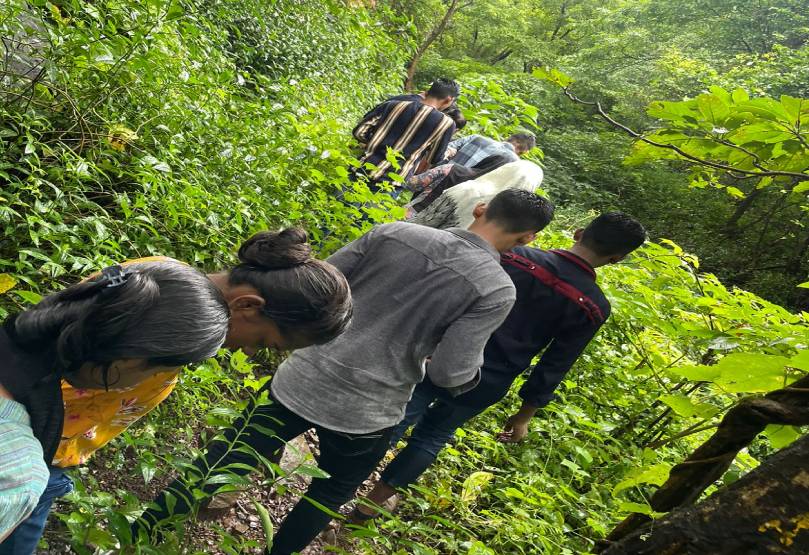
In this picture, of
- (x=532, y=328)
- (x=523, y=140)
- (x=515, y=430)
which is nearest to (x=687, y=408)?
(x=532, y=328)

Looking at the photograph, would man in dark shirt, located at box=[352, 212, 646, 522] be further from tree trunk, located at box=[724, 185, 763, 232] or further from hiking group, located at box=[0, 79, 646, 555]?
tree trunk, located at box=[724, 185, 763, 232]

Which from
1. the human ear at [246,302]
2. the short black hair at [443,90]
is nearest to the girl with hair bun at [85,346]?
the human ear at [246,302]

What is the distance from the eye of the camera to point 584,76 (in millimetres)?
15969

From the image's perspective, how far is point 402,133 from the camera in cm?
419

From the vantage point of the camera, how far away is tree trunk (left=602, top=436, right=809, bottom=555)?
0.77 meters

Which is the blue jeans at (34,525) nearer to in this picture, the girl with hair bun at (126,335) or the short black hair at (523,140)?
the girl with hair bun at (126,335)

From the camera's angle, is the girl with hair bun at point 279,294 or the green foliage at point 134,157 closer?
the girl with hair bun at point 279,294

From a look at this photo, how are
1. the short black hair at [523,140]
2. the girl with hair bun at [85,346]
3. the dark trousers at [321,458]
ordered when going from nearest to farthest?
the girl with hair bun at [85,346] → the dark trousers at [321,458] → the short black hair at [523,140]

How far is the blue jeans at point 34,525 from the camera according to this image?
1.33 meters

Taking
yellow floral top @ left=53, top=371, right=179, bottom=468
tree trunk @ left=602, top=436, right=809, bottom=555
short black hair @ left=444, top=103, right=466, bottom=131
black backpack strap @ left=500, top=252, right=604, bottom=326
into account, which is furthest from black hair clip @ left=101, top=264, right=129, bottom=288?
short black hair @ left=444, top=103, right=466, bottom=131

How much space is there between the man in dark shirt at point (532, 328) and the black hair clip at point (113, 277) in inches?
70.4

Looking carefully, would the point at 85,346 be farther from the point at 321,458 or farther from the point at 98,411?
the point at 321,458

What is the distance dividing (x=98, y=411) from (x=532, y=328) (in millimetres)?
1970

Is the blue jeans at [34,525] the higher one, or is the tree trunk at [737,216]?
the tree trunk at [737,216]
